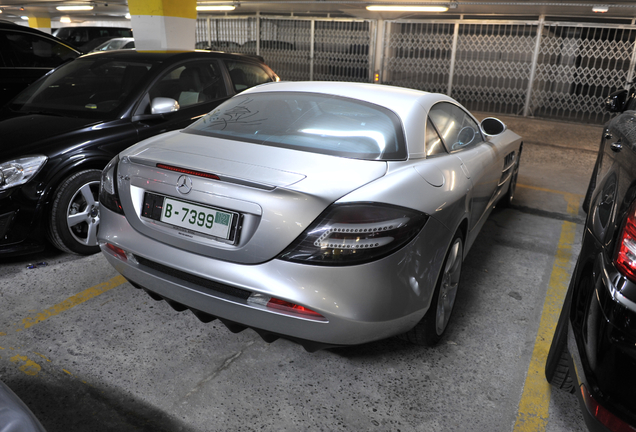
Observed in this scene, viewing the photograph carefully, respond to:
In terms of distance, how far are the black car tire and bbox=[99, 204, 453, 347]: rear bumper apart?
0.51 meters

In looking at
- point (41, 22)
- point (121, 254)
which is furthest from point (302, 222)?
point (41, 22)

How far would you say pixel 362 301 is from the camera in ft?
5.81

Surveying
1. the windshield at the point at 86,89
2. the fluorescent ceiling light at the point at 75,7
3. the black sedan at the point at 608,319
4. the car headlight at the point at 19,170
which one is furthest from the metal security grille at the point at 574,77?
the fluorescent ceiling light at the point at 75,7

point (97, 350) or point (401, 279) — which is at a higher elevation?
point (401, 279)

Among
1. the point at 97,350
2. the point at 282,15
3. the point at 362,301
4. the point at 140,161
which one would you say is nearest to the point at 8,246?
the point at 97,350

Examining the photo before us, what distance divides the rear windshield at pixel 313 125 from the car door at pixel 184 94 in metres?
1.00

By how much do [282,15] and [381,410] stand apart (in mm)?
14251

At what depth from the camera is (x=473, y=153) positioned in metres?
2.86

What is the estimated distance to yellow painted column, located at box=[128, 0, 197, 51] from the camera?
23.1 ft

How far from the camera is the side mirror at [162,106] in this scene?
11.1 feet

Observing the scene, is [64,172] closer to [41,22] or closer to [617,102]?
[617,102]

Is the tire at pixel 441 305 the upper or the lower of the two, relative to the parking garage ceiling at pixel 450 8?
lower

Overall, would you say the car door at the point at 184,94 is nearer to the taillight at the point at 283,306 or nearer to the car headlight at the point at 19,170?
the car headlight at the point at 19,170

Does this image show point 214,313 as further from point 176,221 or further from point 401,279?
point 401,279
